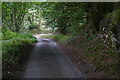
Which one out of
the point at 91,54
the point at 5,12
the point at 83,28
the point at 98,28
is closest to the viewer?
the point at 5,12

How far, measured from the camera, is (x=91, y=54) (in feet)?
32.4

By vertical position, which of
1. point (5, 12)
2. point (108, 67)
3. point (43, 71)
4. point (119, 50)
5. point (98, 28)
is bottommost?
point (43, 71)

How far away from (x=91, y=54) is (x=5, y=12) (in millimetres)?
6345

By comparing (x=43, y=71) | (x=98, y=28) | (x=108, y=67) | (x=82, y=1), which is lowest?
(x=43, y=71)

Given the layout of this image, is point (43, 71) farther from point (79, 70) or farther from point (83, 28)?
point (83, 28)

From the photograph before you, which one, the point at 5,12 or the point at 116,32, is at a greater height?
the point at 5,12

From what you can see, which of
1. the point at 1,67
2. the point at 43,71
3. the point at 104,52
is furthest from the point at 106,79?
the point at 1,67

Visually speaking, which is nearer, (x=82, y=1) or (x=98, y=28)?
(x=98, y=28)

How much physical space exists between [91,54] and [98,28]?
12.1ft

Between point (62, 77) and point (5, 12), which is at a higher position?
point (5, 12)

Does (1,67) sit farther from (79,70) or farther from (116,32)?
(116,32)

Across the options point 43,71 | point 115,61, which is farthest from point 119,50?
point 43,71

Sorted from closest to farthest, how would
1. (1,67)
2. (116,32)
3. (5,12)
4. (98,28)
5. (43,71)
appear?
(1,67)
(5,12)
(43,71)
(116,32)
(98,28)

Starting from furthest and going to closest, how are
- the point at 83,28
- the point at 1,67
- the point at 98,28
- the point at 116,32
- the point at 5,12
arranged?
the point at 83,28 < the point at 98,28 < the point at 116,32 < the point at 5,12 < the point at 1,67
